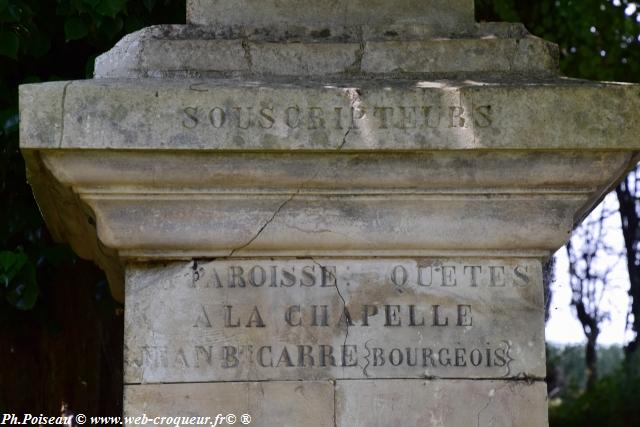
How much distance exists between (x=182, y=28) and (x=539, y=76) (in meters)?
1.12

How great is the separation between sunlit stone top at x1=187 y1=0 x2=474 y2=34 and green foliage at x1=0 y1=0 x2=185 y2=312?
3.52 ft

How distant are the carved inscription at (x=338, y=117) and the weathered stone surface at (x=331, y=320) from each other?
0.42m

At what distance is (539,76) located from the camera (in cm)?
340

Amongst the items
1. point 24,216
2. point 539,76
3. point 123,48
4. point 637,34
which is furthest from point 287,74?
point 637,34

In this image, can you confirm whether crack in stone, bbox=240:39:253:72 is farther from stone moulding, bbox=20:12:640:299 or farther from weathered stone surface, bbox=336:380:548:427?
weathered stone surface, bbox=336:380:548:427

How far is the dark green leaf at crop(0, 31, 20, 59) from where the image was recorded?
14.8ft

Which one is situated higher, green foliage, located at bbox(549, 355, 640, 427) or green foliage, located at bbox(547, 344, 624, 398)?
green foliage, located at bbox(547, 344, 624, 398)

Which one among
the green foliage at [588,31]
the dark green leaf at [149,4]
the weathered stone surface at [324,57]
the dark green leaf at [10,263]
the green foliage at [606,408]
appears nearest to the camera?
→ the weathered stone surface at [324,57]

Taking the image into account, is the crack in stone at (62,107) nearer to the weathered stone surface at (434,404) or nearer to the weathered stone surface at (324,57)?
the weathered stone surface at (324,57)

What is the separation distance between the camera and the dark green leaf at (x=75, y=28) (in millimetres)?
4562

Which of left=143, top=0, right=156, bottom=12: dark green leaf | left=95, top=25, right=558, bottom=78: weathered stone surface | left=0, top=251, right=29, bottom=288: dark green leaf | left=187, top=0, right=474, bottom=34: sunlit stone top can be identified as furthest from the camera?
left=143, top=0, right=156, bottom=12: dark green leaf

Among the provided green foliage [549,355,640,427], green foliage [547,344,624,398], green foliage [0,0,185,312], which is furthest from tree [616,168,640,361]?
green foliage [0,0,185,312]

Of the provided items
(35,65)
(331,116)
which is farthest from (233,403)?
(35,65)

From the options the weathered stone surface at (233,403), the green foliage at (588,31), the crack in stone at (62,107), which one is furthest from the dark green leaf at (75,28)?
the green foliage at (588,31)
